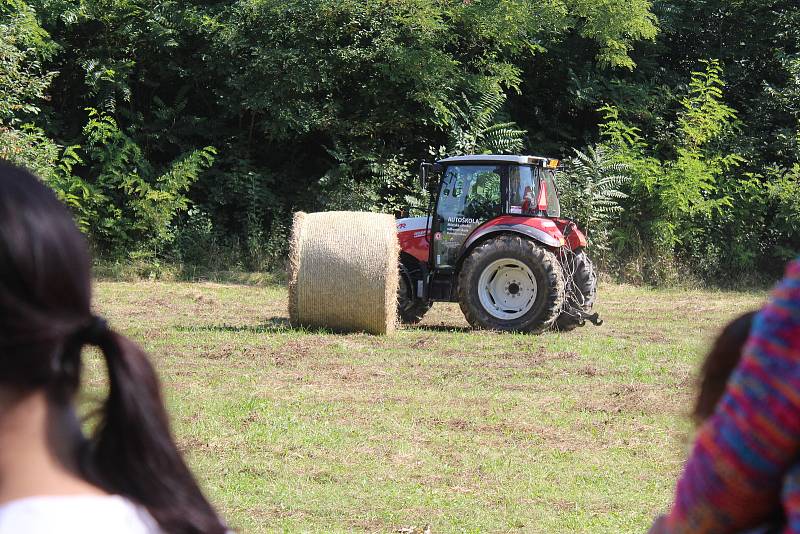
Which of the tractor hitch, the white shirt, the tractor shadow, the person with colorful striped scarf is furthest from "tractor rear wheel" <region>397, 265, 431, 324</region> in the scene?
the person with colorful striped scarf

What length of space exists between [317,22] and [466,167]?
6.51 metres

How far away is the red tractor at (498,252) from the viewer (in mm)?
10641

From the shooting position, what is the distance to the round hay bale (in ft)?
32.6

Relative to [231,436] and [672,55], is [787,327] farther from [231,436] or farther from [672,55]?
[672,55]

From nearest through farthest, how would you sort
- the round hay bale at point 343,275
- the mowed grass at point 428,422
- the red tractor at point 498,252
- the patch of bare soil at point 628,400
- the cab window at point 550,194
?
the mowed grass at point 428,422, the patch of bare soil at point 628,400, the round hay bale at point 343,275, the red tractor at point 498,252, the cab window at point 550,194

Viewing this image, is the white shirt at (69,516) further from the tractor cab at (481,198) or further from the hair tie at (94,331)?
the tractor cab at (481,198)

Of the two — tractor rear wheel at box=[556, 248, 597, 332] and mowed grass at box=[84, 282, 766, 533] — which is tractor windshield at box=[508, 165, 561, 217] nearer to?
tractor rear wheel at box=[556, 248, 597, 332]

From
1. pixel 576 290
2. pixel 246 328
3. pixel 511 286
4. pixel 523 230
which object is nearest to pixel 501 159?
pixel 523 230

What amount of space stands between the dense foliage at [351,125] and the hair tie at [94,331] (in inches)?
596

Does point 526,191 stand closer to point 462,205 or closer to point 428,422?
point 462,205

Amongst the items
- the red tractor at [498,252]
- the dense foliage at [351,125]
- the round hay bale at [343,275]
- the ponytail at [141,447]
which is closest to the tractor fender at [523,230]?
the red tractor at [498,252]

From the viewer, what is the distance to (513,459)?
18.1 feet

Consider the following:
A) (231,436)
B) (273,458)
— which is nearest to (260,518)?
(273,458)

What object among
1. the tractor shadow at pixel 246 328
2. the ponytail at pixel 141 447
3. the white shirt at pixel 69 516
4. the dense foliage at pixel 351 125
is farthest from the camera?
the dense foliage at pixel 351 125
